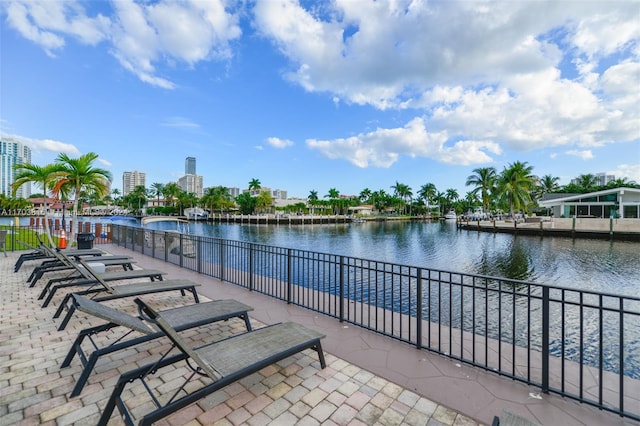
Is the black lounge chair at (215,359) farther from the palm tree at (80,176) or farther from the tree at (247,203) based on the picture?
the tree at (247,203)

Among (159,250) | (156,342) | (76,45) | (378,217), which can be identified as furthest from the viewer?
(378,217)

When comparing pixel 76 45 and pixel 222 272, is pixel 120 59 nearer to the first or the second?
pixel 76 45

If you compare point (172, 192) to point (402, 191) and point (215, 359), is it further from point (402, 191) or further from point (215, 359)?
point (215, 359)

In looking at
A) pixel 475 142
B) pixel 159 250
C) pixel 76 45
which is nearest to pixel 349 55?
pixel 76 45

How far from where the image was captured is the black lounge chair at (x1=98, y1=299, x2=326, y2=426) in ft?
6.59

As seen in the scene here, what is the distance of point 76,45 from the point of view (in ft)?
42.4

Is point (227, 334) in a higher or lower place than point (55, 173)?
lower

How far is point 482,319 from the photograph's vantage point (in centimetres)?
792

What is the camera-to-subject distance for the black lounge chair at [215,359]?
2.01 metres

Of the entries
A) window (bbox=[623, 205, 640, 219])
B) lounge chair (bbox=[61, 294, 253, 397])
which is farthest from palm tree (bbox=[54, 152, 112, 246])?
window (bbox=[623, 205, 640, 219])

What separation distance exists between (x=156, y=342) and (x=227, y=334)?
3.15ft

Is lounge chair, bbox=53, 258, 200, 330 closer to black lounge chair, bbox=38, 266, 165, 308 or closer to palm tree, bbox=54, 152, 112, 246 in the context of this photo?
black lounge chair, bbox=38, 266, 165, 308

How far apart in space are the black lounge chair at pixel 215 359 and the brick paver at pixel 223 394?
0.22 meters

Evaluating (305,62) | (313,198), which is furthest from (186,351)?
(313,198)
